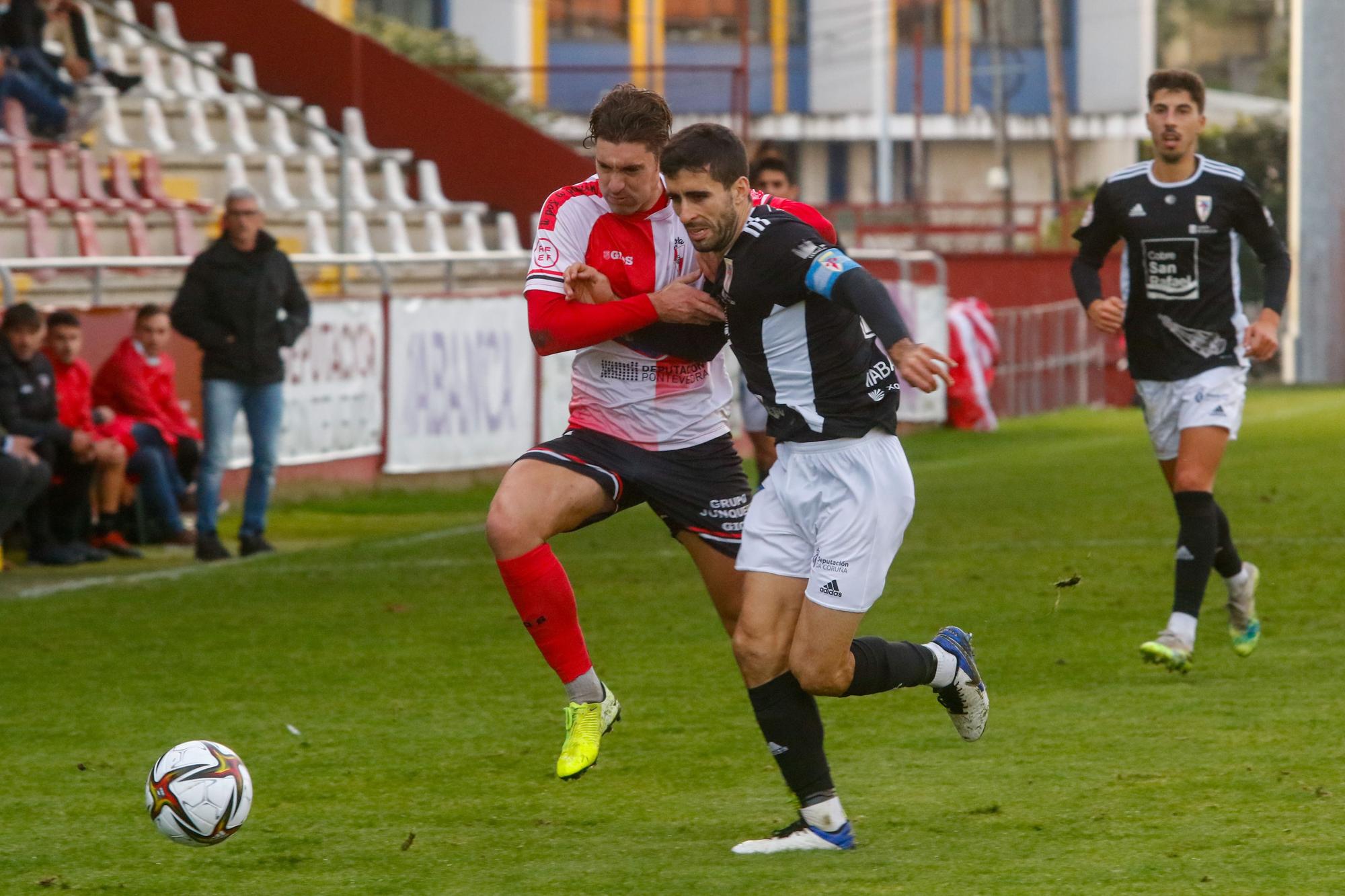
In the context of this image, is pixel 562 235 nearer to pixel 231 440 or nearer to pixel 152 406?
pixel 231 440

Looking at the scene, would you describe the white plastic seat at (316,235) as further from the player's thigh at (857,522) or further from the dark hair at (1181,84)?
the player's thigh at (857,522)

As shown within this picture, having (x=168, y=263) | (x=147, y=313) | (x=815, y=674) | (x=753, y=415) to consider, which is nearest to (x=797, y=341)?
(x=815, y=674)

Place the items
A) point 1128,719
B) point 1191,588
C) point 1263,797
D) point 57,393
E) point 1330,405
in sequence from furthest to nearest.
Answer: point 1330,405 < point 57,393 < point 1191,588 < point 1128,719 < point 1263,797

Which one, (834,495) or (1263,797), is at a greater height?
(834,495)

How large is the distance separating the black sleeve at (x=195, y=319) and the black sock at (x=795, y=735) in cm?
719

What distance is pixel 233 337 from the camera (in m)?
11.6

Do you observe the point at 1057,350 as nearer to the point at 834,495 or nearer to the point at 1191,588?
the point at 1191,588

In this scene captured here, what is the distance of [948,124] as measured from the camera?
57.0 m

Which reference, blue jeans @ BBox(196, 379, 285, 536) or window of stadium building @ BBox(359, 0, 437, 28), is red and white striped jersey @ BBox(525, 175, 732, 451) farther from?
window of stadium building @ BBox(359, 0, 437, 28)

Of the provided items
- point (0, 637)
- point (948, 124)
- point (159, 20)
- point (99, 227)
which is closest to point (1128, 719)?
point (0, 637)

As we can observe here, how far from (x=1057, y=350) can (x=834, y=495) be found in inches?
966

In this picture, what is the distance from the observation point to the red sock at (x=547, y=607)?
5754 millimetres

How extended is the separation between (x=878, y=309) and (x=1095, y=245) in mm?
3417

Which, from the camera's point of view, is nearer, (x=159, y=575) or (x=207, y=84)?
(x=159, y=575)
